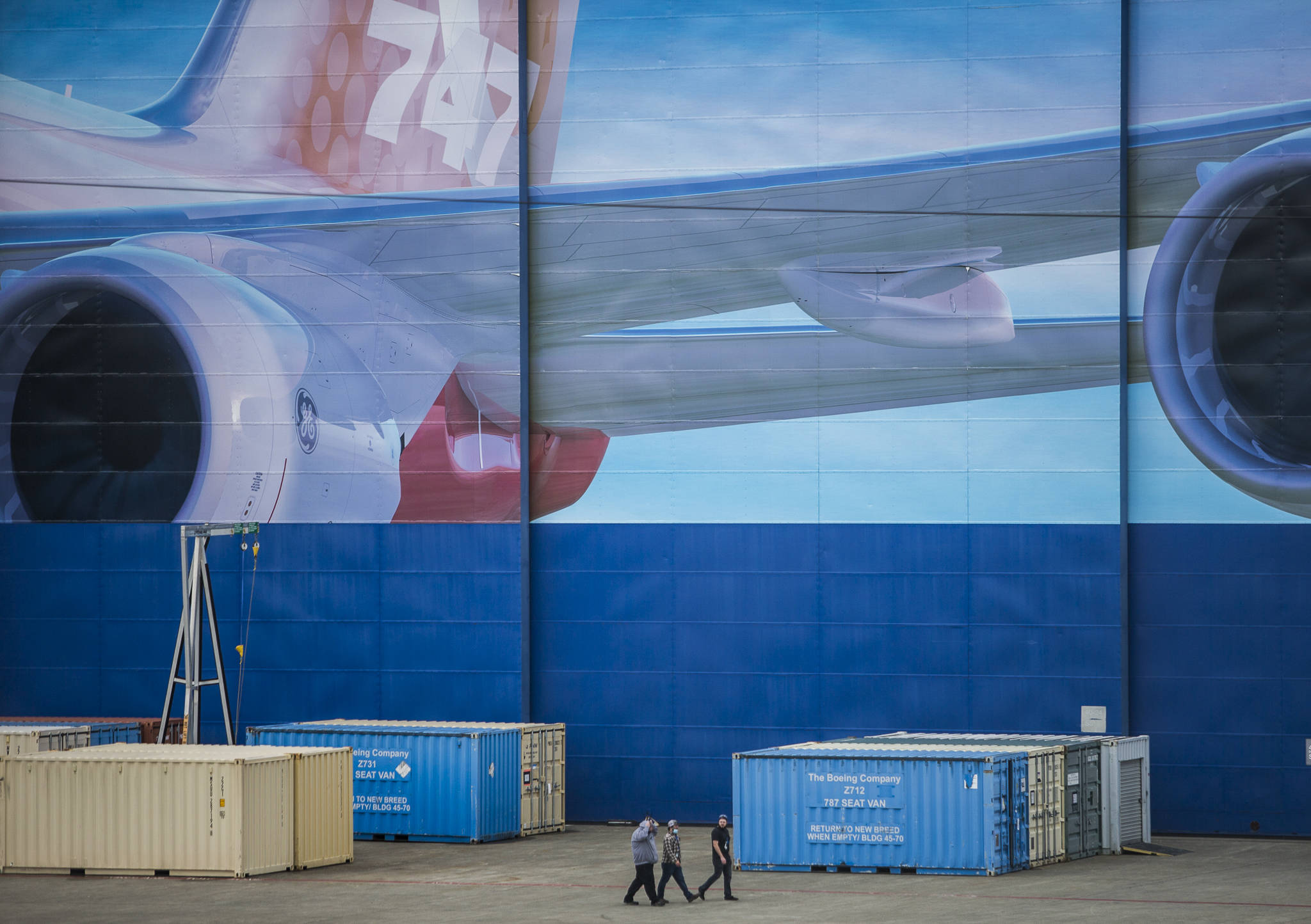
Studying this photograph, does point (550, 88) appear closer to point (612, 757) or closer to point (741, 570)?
point (741, 570)

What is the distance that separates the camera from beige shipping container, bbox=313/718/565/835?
3884 centimetres

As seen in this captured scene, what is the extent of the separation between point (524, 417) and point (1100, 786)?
56.5ft

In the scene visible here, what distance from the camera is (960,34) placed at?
40781 mm

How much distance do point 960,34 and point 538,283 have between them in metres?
12.8

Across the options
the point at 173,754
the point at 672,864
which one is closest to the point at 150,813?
the point at 173,754

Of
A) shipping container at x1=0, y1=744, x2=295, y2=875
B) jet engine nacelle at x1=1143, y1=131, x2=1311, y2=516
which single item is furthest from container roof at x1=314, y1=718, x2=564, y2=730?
jet engine nacelle at x1=1143, y1=131, x2=1311, y2=516

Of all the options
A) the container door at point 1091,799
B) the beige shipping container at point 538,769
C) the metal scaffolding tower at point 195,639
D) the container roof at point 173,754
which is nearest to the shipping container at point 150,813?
the container roof at point 173,754

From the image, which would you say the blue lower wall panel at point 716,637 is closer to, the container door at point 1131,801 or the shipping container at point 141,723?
the shipping container at point 141,723

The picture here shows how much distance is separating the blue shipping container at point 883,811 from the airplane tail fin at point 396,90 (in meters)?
18.2

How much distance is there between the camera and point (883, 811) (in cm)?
3269

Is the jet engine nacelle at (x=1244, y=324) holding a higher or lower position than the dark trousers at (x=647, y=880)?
higher

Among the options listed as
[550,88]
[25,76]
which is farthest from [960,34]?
[25,76]

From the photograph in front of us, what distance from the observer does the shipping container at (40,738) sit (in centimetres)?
3750

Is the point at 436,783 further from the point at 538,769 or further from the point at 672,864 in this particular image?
the point at 672,864
